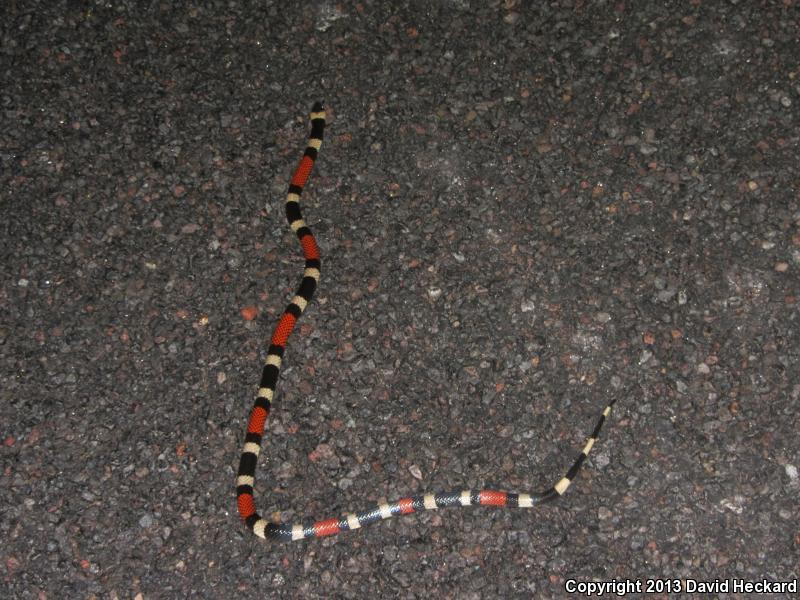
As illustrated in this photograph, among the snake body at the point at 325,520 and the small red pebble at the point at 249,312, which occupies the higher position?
the small red pebble at the point at 249,312

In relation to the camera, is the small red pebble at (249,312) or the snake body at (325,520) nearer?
the snake body at (325,520)

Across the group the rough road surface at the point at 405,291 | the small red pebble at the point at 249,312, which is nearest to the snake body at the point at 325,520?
the rough road surface at the point at 405,291

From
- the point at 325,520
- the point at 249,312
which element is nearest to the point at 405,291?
the point at 249,312

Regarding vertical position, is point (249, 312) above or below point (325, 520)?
above

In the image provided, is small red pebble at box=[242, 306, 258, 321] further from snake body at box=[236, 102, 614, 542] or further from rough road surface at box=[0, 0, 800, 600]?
snake body at box=[236, 102, 614, 542]

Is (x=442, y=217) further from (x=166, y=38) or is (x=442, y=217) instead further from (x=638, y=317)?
(x=166, y=38)

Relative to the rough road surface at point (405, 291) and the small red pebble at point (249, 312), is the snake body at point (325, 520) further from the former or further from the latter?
the small red pebble at point (249, 312)

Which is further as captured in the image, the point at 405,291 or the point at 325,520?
the point at 405,291

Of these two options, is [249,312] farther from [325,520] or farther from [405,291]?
[325,520]

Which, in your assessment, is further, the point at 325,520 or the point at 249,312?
the point at 249,312

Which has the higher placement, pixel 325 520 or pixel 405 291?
pixel 405 291
